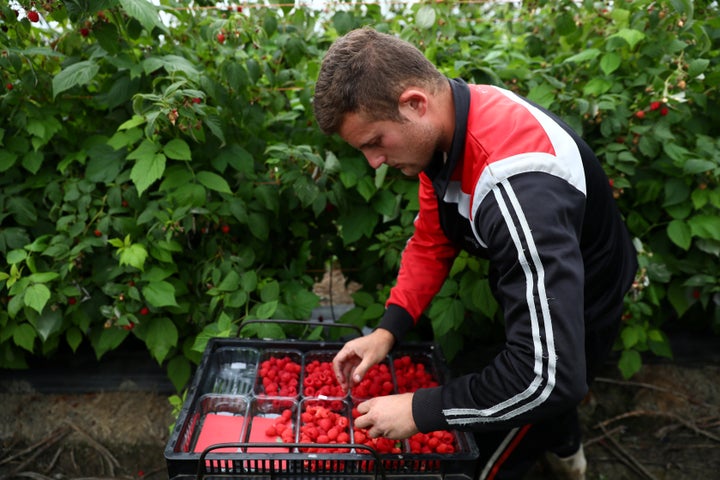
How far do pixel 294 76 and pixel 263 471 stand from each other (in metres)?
1.78

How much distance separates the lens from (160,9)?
7.43ft

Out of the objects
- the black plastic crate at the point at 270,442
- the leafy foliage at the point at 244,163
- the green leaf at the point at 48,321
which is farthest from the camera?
the green leaf at the point at 48,321

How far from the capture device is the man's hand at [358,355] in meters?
1.72

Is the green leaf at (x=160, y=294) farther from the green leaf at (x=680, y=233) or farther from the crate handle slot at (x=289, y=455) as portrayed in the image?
the green leaf at (x=680, y=233)

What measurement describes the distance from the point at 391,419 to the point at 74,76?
185cm

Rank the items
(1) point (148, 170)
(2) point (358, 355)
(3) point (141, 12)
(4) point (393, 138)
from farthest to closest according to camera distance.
Answer: (1) point (148, 170) → (3) point (141, 12) → (2) point (358, 355) → (4) point (393, 138)

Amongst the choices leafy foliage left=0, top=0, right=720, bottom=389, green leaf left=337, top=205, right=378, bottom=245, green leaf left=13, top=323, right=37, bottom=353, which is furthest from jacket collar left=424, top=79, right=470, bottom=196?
green leaf left=13, top=323, right=37, bottom=353

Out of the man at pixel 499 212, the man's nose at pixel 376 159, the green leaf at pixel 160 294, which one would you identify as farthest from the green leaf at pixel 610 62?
the green leaf at pixel 160 294

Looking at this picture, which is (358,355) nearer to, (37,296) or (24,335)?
(37,296)

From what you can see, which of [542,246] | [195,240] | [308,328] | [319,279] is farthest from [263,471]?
[319,279]

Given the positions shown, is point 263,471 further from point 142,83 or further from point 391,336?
point 142,83

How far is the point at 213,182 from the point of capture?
7.43 ft

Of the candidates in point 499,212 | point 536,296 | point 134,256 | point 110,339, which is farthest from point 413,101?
point 110,339

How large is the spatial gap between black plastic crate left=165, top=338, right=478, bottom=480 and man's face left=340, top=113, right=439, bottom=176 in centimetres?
75
